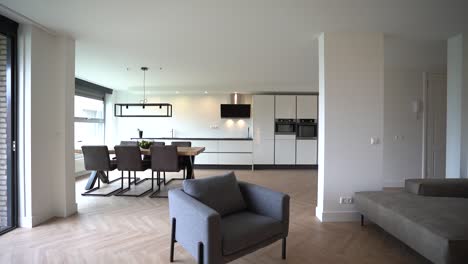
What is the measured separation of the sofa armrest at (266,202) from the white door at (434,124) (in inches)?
170

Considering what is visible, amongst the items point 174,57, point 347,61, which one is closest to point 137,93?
point 174,57

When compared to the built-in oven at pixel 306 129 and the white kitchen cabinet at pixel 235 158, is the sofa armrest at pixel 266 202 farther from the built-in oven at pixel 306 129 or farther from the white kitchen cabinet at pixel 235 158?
the built-in oven at pixel 306 129

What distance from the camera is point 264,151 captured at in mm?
7000

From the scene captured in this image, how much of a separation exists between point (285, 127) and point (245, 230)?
212 inches

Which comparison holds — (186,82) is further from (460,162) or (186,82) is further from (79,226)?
(460,162)

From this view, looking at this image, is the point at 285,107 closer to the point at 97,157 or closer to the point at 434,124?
the point at 434,124

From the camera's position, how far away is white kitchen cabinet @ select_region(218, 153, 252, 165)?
23.2 feet

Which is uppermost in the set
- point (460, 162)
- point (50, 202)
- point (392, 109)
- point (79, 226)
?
point (392, 109)

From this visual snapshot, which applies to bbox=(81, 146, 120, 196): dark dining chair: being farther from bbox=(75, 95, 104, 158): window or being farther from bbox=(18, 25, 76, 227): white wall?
bbox=(75, 95, 104, 158): window

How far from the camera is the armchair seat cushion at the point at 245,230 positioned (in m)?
1.78

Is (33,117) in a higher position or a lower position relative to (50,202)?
higher

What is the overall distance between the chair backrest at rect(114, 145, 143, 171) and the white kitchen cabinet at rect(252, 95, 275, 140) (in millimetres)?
3620

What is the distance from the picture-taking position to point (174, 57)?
3.97m

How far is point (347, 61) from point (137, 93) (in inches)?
247
